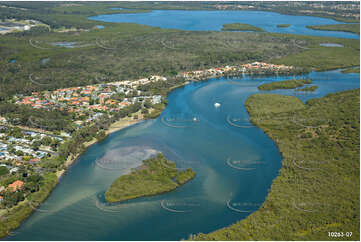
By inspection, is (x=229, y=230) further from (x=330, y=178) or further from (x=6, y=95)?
(x=6, y=95)

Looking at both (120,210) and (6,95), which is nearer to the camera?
(120,210)

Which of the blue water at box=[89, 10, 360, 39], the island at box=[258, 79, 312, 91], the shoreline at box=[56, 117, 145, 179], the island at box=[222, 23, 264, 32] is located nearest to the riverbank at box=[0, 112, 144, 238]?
the shoreline at box=[56, 117, 145, 179]

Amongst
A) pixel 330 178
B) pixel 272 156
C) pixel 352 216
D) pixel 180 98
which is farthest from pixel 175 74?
pixel 352 216

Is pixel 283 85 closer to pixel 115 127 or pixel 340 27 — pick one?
pixel 115 127

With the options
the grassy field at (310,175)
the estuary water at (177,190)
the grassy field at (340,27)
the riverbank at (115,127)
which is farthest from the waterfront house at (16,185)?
the grassy field at (340,27)

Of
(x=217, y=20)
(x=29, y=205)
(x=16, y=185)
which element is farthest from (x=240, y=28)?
(x=29, y=205)

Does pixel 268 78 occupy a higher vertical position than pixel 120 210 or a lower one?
higher

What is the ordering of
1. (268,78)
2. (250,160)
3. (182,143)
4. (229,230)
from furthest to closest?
(268,78) < (182,143) < (250,160) < (229,230)
